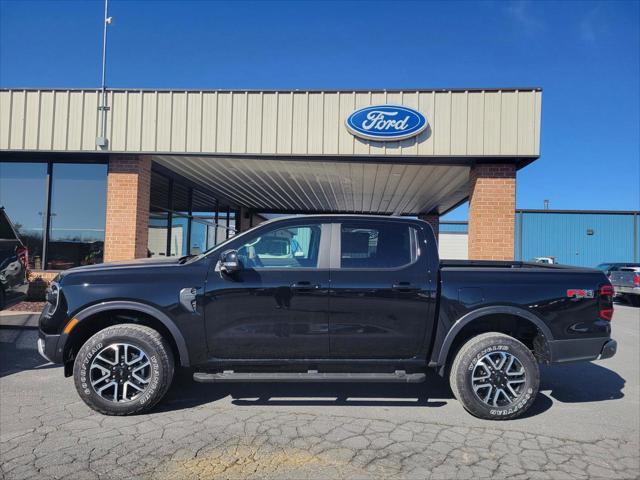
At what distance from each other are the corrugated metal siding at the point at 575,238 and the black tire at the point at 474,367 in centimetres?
1921

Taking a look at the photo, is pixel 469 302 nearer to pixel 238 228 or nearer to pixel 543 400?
pixel 543 400

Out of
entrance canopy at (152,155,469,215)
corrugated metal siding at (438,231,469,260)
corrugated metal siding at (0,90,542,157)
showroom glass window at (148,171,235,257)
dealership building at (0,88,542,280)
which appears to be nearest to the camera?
dealership building at (0,88,542,280)

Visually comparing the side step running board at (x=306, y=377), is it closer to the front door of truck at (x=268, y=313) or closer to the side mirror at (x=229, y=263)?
the front door of truck at (x=268, y=313)

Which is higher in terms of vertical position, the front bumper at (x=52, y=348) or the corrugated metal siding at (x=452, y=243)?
the corrugated metal siding at (x=452, y=243)

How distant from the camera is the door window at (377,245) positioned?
4.29 m

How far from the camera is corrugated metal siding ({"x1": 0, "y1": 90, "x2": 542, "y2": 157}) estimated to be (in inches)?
364

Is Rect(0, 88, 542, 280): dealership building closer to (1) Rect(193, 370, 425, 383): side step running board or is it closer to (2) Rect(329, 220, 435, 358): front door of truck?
(2) Rect(329, 220, 435, 358): front door of truck

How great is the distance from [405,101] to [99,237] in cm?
725

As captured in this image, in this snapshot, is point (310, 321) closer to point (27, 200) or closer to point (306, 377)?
point (306, 377)

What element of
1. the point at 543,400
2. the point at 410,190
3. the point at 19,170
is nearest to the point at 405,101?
the point at 410,190

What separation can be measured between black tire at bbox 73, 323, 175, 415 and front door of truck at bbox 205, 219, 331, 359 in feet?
1.49

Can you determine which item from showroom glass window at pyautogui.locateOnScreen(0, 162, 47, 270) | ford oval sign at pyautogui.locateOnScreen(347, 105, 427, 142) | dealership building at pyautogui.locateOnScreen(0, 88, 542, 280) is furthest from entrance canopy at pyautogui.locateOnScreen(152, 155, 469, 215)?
showroom glass window at pyautogui.locateOnScreen(0, 162, 47, 270)

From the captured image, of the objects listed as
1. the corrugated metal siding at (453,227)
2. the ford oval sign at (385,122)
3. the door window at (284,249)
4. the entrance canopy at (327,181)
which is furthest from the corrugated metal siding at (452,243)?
the door window at (284,249)

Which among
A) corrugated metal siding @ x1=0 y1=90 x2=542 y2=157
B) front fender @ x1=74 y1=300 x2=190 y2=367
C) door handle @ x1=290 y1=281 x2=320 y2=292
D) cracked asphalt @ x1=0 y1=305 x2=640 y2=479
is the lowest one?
cracked asphalt @ x1=0 y1=305 x2=640 y2=479
